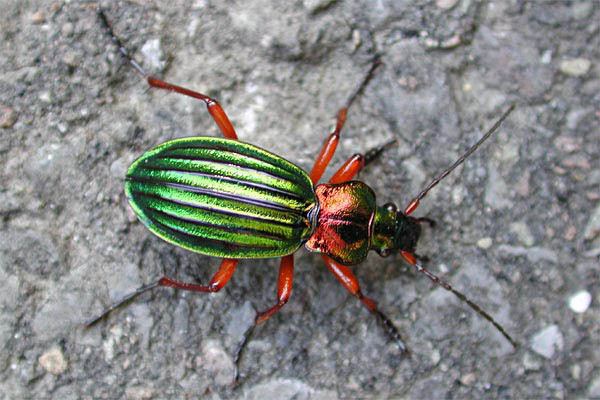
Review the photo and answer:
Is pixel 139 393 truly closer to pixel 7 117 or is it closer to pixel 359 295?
pixel 359 295

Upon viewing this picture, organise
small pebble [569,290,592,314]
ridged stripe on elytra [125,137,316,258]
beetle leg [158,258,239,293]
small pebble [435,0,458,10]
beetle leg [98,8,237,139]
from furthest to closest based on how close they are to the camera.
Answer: small pebble [435,0,458,10] → small pebble [569,290,592,314] → beetle leg [98,8,237,139] → beetle leg [158,258,239,293] → ridged stripe on elytra [125,137,316,258]

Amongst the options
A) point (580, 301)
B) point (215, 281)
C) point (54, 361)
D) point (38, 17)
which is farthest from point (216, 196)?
point (580, 301)

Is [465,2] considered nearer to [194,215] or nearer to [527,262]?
[527,262]

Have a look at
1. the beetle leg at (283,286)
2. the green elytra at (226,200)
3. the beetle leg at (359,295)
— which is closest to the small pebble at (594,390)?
the beetle leg at (359,295)

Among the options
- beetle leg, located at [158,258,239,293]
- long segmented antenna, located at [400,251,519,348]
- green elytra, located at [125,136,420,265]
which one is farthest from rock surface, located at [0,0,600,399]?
green elytra, located at [125,136,420,265]

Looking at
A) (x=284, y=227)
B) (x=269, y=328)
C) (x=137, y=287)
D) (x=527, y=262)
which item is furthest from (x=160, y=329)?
(x=527, y=262)

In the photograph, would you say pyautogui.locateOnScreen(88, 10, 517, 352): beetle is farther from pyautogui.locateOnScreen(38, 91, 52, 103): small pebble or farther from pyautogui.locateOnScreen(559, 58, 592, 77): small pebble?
pyautogui.locateOnScreen(559, 58, 592, 77): small pebble
